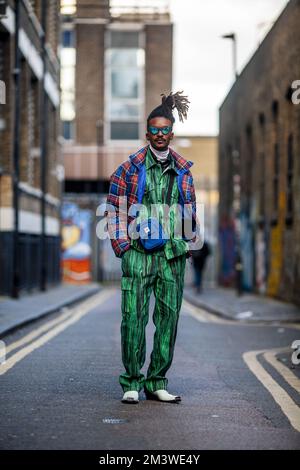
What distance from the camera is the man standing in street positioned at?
8406 mm

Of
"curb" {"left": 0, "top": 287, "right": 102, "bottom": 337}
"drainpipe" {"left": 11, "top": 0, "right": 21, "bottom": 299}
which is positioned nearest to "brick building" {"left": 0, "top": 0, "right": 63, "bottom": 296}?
"drainpipe" {"left": 11, "top": 0, "right": 21, "bottom": 299}

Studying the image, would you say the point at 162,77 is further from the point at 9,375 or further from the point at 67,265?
the point at 9,375

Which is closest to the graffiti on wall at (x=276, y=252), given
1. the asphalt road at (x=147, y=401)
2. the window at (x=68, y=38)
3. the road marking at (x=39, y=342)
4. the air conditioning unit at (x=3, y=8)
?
the road marking at (x=39, y=342)

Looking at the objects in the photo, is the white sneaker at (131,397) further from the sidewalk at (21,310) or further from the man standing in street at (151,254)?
the sidewalk at (21,310)

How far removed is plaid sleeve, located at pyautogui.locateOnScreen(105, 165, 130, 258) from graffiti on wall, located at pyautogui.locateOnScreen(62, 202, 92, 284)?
153ft

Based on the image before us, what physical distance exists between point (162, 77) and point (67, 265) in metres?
10.7

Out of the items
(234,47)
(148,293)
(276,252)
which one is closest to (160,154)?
(148,293)

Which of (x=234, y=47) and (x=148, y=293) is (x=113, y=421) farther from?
(x=234, y=47)

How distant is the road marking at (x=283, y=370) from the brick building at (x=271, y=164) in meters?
10.4

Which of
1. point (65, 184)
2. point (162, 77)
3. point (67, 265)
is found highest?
point (162, 77)

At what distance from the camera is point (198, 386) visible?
31.8ft

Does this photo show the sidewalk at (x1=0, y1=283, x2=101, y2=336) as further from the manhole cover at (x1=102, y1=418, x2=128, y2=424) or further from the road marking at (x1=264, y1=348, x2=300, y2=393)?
the manhole cover at (x1=102, y1=418, x2=128, y2=424)

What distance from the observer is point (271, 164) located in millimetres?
28531
